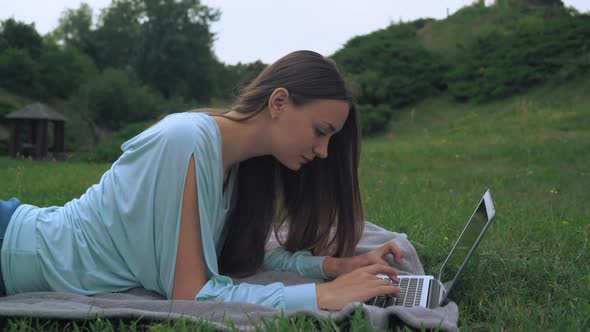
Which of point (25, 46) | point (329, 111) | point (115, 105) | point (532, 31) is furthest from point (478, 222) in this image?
point (25, 46)

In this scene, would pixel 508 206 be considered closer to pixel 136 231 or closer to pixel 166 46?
pixel 136 231

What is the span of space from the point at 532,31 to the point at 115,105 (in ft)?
45.0

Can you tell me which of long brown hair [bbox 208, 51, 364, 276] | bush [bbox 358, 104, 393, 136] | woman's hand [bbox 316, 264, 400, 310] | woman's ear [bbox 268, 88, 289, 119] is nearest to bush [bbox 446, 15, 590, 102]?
bush [bbox 358, 104, 393, 136]

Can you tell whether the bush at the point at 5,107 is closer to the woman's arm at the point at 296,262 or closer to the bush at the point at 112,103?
the bush at the point at 112,103

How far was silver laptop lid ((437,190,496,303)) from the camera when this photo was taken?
84.2 inches

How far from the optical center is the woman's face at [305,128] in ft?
8.09

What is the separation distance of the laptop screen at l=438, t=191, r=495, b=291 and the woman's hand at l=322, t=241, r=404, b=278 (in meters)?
0.23

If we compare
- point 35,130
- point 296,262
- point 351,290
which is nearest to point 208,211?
point 351,290

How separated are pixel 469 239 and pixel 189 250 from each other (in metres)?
1.21

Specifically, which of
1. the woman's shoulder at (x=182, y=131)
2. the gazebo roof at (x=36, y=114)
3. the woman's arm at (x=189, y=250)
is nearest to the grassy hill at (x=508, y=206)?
the woman's arm at (x=189, y=250)

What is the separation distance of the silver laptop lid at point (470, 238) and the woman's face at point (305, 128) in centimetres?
67

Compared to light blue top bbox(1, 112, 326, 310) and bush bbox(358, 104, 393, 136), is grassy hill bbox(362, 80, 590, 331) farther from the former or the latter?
bush bbox(358, 104, 393, 136)

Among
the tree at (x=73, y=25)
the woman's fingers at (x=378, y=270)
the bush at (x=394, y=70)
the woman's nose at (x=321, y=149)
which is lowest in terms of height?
the woman's fingers at (x=378, y=270)

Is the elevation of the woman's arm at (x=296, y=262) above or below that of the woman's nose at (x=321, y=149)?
below
